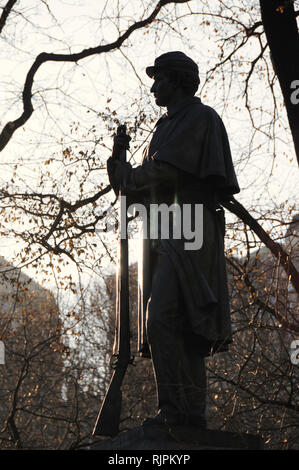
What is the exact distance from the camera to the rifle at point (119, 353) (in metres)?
4.52

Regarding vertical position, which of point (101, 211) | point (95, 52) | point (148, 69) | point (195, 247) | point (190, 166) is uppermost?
point (95, 52)

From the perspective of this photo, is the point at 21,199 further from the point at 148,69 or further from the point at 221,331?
the point at 221,331

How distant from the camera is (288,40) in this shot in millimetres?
8422

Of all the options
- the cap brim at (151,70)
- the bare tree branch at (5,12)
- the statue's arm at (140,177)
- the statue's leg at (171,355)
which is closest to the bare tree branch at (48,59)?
the bare tree branch at (5,12)

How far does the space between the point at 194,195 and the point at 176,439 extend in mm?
1598

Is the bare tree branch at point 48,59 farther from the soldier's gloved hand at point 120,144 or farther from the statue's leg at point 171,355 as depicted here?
the statue's leg at point 171,355

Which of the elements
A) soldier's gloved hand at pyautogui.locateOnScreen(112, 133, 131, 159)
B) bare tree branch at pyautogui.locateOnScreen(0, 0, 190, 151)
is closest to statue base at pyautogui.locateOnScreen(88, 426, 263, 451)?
soldier's gloved hand at pyautogui.locateOnScreen(112, 133, 131, 159)

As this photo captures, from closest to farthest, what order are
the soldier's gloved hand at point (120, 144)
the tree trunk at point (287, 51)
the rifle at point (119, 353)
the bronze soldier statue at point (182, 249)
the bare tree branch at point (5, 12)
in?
the rifle at point (119, 353) < the bronze soldier statue at point (182, 249) < the soldier's gloved hand at point (120, 144) < the tree trunk at point (287, 51) < the bare tree branch at point (5, 12)

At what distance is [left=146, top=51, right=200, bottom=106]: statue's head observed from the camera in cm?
524

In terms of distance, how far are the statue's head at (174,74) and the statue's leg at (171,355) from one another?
1.29 metres

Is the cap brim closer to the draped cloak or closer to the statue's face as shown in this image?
the statue's face

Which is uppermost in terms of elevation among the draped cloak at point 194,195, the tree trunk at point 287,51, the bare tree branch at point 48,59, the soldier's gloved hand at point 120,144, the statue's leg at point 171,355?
the bare tree branch at point 48,59
